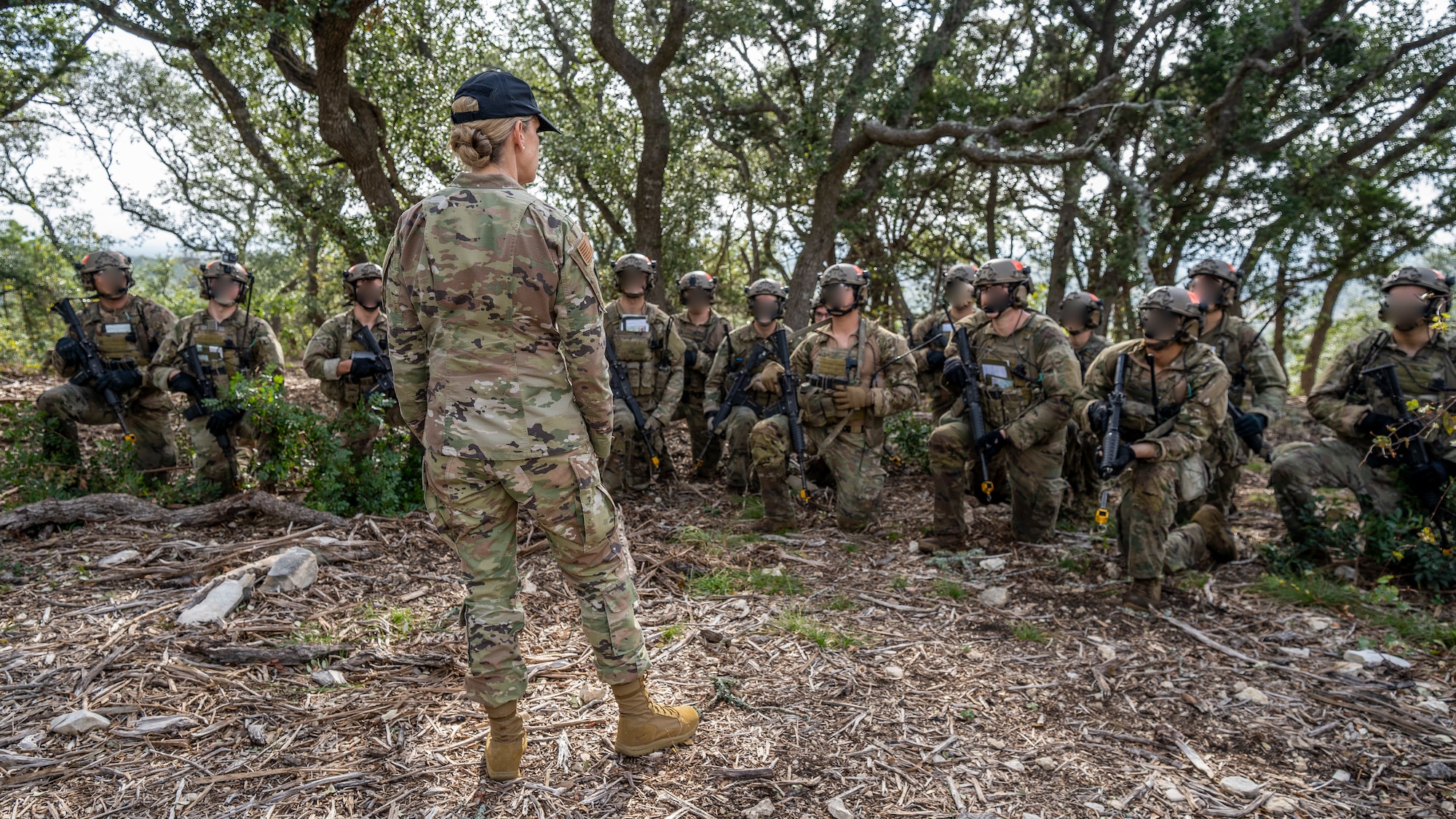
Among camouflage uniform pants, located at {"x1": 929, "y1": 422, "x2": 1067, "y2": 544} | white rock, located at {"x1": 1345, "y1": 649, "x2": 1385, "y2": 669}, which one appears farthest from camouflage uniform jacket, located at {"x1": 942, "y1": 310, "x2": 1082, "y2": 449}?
white rock, located at {"x1": 1345, "y1": 649, "x2": 1385, "y2": 669}

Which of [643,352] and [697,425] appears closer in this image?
[643,352]

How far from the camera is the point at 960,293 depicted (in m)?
7.70

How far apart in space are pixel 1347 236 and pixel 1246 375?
836 cm

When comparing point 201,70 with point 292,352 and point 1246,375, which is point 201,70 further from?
point 1246,375

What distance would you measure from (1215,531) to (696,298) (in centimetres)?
492

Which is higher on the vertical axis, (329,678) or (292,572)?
(292,572)

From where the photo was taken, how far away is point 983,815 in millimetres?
3049

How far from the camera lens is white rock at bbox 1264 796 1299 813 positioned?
10.5ft

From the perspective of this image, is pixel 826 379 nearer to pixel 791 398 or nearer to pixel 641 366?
pixel 791 398

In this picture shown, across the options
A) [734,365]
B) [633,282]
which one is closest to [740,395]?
[734,365]

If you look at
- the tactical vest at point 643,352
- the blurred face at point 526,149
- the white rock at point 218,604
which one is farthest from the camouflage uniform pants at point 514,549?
the tactical vest at point 643,352

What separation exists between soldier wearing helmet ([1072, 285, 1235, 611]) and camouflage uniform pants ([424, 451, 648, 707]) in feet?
11.3

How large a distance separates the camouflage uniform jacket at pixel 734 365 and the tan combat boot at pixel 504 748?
475 cm

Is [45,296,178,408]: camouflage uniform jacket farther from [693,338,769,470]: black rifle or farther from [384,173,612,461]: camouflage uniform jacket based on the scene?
[384,173,612,461]: camouflage uniform jacket
